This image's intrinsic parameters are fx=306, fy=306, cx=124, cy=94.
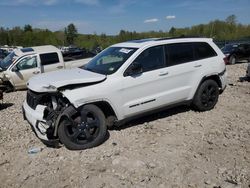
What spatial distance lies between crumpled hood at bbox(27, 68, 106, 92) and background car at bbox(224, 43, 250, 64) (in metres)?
16.0

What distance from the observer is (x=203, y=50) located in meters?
7.15

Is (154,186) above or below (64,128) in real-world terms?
below

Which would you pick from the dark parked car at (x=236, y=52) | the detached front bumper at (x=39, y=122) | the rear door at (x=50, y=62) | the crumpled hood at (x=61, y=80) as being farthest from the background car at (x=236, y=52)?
the detached front bumper at (x=39, y=122)

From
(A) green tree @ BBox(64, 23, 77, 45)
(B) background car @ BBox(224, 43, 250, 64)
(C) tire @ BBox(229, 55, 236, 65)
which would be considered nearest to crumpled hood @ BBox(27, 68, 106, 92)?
(B) background car @ BBox(224, 43, 250, 64)

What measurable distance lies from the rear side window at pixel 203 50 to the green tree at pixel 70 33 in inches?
2476

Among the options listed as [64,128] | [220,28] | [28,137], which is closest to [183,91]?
[64,128]

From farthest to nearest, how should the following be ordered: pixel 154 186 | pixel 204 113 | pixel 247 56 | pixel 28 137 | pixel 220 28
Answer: pixel 220 28 < pixel 247 56 < pixel 204 113 < pixel 28 137 < pixel 154 186

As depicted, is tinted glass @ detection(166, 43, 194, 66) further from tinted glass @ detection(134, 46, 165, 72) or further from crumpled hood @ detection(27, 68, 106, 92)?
crumpled hood @ detection(27, 68, 106, 92)

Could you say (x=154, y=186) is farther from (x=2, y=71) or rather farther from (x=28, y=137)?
(x=2, y=71)

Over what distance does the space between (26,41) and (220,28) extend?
44076 mm

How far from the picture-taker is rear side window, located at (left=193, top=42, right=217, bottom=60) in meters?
7.02

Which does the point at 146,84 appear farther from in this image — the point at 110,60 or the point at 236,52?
the point at 236,52

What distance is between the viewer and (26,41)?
6525 centimetres

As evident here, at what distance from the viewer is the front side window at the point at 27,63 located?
12121mm
